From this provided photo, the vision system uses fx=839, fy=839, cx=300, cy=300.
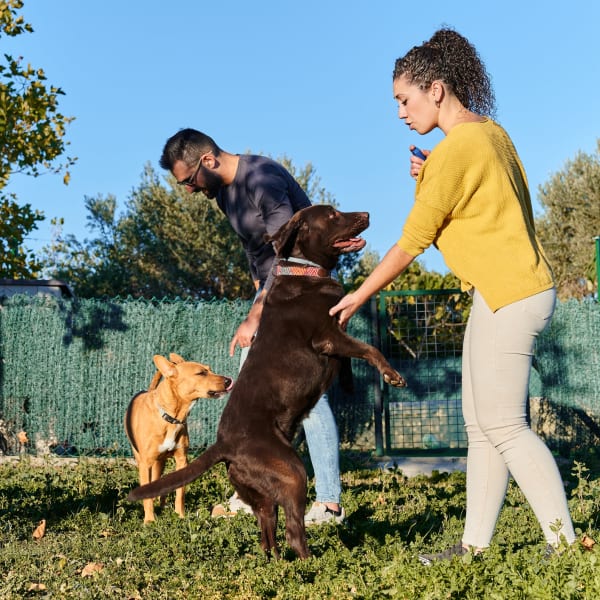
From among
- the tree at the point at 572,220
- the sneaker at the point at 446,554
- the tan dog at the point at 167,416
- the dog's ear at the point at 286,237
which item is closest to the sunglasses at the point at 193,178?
the dog's ear at the point at 286,237

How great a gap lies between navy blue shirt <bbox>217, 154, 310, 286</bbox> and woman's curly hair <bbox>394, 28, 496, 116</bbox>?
4.20 ft

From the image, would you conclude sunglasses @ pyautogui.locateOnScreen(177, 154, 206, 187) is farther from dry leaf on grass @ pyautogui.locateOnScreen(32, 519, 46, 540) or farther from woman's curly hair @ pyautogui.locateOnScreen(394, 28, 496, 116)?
dry leaf on grass @ pyautogui.locateOnScreen(32, 519, 46, 540)

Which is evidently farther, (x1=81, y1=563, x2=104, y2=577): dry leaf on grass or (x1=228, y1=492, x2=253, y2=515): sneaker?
(x1=228, y1=492, x2=253, y2=515): sneaker

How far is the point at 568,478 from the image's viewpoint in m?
7.45

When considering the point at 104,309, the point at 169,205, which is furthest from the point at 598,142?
the point at 104,309

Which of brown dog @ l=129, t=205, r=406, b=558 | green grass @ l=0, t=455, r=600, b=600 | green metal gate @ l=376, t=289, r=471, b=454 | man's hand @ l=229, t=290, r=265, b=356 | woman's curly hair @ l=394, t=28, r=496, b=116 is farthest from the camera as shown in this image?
green metal gate @ l=376, t=289, r=471, b=454

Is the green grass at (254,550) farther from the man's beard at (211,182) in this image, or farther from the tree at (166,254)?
the tree at (166,254)

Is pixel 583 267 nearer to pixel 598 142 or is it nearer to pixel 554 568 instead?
pixel 598 142

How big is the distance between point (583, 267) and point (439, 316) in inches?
689

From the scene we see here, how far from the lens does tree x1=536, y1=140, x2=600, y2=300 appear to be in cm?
2653

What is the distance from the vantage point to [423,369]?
10109 mm

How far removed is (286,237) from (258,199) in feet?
1.87

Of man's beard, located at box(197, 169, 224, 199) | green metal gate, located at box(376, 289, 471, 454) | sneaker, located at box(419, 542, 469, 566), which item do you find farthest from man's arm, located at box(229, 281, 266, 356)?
green metal gate, located at box(376, 289, 471, 454)

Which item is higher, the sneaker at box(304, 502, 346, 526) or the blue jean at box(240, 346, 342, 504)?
the blue jean at box(240, 346, 342, 504)
